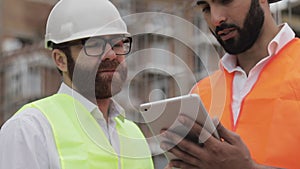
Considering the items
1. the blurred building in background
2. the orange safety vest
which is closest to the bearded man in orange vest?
the orange safety vest

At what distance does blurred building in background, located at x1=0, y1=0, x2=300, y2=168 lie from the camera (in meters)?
4.09

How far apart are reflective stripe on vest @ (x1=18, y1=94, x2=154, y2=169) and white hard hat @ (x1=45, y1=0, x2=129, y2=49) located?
302 millimetres

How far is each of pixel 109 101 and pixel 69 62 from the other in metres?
0.27

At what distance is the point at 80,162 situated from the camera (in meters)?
3.51

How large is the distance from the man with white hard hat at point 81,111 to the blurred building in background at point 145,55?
145 millimetres

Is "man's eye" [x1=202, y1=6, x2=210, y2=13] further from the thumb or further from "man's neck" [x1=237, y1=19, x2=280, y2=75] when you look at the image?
the thumb

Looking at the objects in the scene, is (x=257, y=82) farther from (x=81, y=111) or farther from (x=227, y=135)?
(x=81, y=111)

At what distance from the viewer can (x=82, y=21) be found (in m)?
3.76

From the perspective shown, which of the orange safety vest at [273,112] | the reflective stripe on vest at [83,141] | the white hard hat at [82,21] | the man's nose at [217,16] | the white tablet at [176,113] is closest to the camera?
the white tablet at [176,113]

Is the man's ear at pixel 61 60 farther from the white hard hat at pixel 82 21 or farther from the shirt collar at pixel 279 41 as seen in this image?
the shirt collar at pixel 279 41

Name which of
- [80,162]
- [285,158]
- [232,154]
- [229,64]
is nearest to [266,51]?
[229,64]

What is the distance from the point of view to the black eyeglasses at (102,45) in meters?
3.65

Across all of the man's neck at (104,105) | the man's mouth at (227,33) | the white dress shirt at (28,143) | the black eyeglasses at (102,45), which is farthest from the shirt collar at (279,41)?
the white dress shirt at (28,143)

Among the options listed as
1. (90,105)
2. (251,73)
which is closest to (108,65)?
(90,105)
